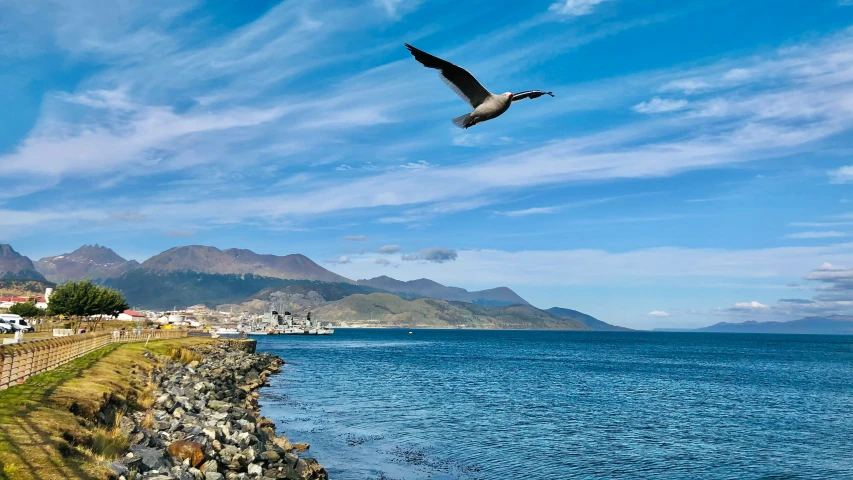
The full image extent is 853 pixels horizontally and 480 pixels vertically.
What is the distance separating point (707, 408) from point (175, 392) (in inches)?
1575

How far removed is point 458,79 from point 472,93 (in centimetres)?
28

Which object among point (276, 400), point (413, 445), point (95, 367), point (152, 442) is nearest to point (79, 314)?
point (276, 400)

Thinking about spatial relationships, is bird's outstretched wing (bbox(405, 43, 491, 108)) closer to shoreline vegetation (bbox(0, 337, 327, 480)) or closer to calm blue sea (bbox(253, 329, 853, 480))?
shoreline vegetation (bbox(0, 337, 327, 480))

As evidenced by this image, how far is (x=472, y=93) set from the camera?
898 centimetres

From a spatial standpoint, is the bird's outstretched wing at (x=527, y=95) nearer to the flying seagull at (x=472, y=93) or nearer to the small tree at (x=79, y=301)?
the flying seagull at (x=472, y=93)

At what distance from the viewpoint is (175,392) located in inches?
1328

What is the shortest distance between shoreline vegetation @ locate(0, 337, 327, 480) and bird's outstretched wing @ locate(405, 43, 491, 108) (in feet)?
38.8

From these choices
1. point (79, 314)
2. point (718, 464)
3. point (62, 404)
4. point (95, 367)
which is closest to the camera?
point (62, 404)

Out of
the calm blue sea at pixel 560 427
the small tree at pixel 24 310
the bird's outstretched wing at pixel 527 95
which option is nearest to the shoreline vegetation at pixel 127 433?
the calm blue sea at pixel 560 427

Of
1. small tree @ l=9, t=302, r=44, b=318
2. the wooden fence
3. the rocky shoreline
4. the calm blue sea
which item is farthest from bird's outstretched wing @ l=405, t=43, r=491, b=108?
small tree @ l=9, t=302, r=44, b=318

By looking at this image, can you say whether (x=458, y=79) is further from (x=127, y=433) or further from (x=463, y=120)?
(x=127, y=433)

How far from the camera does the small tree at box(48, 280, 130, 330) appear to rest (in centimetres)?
9719

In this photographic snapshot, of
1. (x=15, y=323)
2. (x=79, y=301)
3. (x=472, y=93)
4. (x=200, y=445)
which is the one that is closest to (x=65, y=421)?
(x=200, y=445)

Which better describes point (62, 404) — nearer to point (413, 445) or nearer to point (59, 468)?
point (59, 468)
